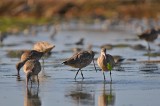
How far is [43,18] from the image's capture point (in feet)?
204

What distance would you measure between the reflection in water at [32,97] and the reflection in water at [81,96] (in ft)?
2.52

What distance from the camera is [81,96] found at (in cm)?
1369

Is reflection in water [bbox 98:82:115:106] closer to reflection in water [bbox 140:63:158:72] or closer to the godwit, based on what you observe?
reflection in water [bbox 140:63:158:72]

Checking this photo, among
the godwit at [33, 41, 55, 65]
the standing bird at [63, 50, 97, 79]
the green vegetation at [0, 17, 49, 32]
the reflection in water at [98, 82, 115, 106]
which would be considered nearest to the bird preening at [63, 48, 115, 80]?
the standing bird at [63, 50, 97, 79]

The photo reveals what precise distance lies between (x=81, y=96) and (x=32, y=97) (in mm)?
1120

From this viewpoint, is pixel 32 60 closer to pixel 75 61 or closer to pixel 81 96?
pixel 75 61

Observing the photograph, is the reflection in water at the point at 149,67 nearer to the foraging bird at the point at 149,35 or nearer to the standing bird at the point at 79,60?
the standing bird at the point at 79,60

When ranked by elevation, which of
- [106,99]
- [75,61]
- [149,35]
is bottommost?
[106,99]

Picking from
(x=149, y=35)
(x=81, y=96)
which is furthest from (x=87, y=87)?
(x=149, y=35)

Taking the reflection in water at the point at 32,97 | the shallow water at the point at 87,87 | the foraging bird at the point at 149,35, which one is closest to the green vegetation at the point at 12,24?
the foraging bird at the point at 149,35

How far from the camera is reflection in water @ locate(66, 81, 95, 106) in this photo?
1284cm

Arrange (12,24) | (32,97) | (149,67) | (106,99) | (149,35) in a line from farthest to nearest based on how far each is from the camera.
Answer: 1. (12,24)
2. (149,35)
3. (149,67)
4. (32,97)
5. (106,99)

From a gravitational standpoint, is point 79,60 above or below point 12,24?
below

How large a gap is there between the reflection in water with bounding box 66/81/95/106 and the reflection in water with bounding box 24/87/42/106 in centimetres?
77
